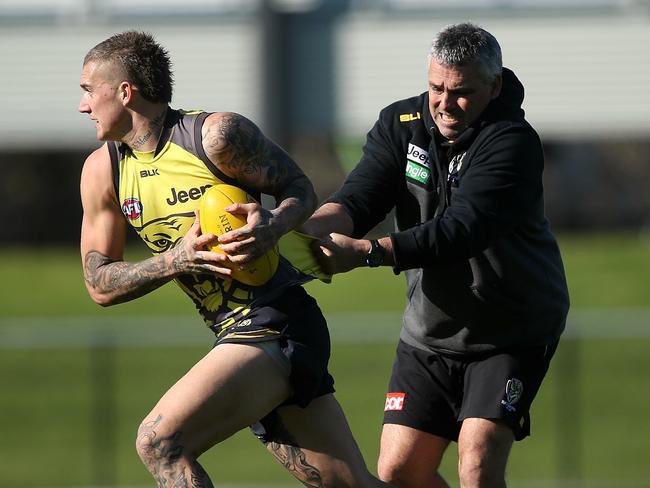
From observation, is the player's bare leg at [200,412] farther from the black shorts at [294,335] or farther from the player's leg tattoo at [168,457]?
the black shorts at [294,335]

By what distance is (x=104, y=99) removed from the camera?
5.05 meters

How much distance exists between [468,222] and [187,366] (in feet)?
36.1

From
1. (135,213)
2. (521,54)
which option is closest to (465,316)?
(135,213)

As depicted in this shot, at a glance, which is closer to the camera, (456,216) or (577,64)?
(456,216)

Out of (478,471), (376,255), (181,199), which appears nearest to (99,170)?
(181,199)

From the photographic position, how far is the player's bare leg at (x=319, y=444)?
5.17 meters

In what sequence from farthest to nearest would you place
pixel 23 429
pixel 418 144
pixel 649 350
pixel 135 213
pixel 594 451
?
pixel 649 350, pixel 23 429, pixel 594 451, pixel 418 144, pixel 135 213

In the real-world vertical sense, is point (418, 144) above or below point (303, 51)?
above

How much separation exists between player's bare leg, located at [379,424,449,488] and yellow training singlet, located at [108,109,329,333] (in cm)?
102

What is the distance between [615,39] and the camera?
17.6 m

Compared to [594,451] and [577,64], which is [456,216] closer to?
[594,451]

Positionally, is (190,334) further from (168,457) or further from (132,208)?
(168,457)

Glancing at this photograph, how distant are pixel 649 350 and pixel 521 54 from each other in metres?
4.29

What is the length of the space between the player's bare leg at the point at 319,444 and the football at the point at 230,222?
0.56 meters
